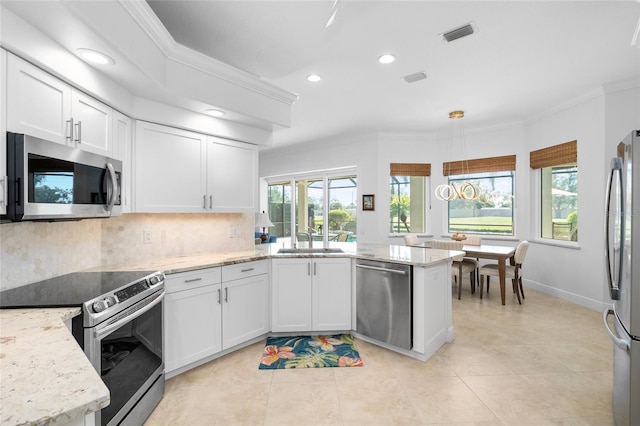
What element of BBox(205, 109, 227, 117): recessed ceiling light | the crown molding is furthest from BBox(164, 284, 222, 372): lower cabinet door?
the crown molding

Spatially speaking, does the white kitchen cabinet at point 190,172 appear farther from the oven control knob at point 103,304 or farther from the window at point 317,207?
the window at point 317,207

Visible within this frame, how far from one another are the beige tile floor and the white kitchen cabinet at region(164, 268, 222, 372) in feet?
0.56

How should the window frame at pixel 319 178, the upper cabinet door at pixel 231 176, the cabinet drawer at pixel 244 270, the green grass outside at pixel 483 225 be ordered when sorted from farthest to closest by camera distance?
the window frame at pixel 319 178 → the green grass outside at pixel 483 225 → the upper cabinet door at pixel 231 176 → the cabinet drawer at pixel 244 270

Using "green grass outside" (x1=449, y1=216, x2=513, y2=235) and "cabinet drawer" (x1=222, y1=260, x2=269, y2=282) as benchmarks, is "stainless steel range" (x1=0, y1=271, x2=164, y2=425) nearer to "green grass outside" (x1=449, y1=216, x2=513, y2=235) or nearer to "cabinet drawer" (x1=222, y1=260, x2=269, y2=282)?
"cabinet drawer" (x1=222, y1=260, x2=269, y2=282)

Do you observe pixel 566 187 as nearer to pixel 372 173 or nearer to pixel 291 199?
pixel 372 173

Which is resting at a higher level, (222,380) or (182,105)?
(182,105)

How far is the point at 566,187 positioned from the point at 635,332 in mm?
3891

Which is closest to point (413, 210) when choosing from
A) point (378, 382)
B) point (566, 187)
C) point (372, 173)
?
point (372, 173)

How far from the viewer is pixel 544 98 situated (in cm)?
432

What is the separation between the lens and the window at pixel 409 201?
6.19m

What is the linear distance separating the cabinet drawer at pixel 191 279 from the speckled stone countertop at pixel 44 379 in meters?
1.09

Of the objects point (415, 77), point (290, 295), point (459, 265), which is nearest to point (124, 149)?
point (290, 295)

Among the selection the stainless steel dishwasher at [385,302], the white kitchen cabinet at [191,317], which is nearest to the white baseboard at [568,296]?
the stainless steel dishwasher at [385,302]

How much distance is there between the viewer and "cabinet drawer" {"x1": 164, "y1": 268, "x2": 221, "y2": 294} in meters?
2.35
